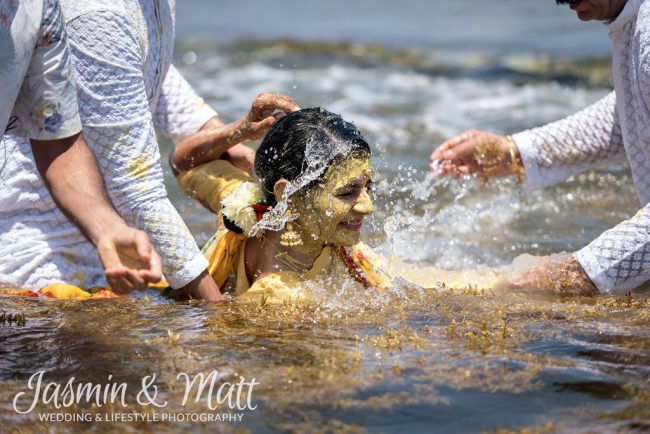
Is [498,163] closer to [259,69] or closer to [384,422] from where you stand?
[384,422]

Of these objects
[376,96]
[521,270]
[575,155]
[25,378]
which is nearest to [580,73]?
[376,96]

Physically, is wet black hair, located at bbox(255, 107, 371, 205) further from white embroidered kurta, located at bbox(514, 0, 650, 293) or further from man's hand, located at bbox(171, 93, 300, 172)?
white embroidered kurta, located at bbox(514, 0, 650, 293)

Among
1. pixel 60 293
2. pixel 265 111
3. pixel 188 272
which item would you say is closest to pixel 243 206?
pixel 188 272

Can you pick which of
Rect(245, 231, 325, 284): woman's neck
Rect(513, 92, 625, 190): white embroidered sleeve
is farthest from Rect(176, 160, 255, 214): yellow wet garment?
Rect(513, 92, 625, 190): white embroidered sleeve

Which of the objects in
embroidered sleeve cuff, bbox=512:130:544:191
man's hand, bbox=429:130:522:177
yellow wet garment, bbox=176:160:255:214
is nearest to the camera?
yellow wet garment, bbox=176:160:255:214

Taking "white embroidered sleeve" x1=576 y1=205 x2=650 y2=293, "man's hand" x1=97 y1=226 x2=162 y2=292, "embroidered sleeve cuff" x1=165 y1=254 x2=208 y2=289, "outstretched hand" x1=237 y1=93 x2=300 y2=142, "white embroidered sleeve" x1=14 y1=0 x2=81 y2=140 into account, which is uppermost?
"white embroidered sleeve" x1=14 y1=0 x2=81 y2=140

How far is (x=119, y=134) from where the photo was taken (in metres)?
4.31

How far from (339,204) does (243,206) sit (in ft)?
1.42

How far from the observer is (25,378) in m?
3.63

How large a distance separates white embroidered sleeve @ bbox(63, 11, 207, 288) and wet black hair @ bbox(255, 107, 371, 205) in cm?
51

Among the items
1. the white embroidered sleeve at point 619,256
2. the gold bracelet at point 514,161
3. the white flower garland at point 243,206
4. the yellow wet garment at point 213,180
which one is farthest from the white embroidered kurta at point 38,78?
the gold bracelet at point 514,161

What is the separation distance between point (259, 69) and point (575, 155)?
28.8ft

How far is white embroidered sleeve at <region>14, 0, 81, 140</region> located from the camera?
12.0 feet

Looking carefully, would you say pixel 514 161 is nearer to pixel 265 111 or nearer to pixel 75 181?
pixel 265 111
